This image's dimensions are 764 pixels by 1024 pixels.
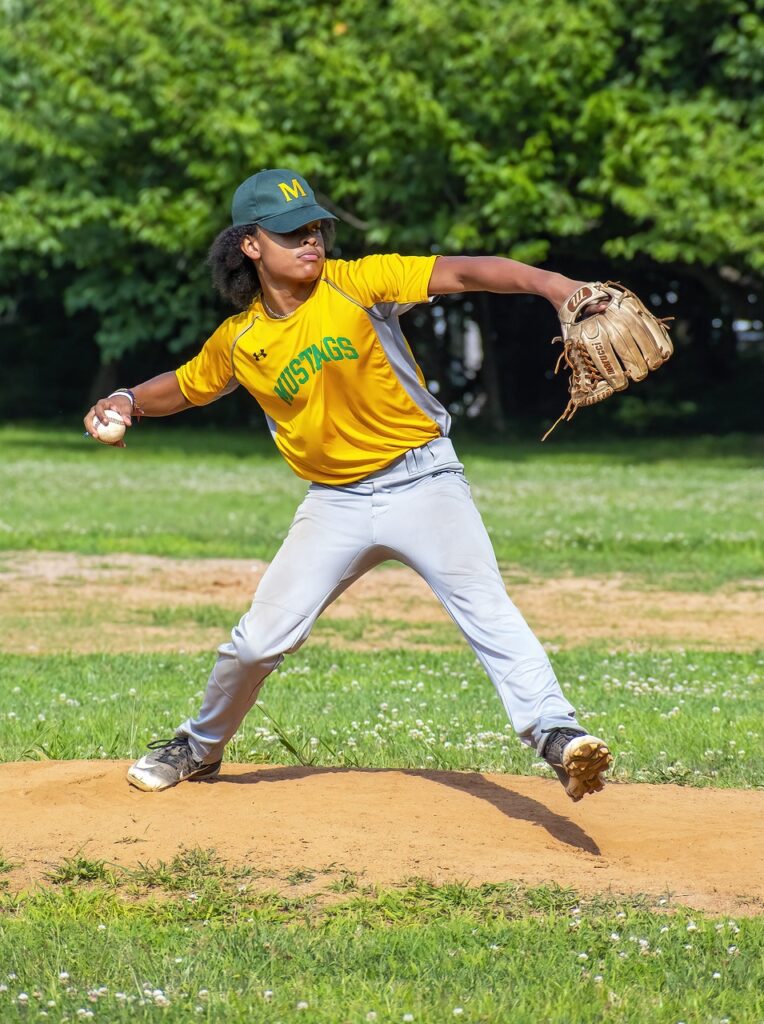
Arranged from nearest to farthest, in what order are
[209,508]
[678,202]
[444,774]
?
[444,774], [209,508], [678,202]

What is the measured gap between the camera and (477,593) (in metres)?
5.25

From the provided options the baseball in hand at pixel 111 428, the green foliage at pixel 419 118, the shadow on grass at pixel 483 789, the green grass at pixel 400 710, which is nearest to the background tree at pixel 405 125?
the green foliage at pixel 419 118

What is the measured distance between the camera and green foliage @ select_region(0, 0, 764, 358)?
914 inches

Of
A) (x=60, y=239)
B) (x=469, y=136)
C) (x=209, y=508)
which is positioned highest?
(x=469, y=136)

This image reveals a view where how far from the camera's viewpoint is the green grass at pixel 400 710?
6617mm

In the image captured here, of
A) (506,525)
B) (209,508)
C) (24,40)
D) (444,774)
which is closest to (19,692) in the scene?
(444,774)

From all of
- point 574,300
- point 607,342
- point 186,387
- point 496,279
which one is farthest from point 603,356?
point 186,387

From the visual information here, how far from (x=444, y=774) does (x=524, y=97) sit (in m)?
19.2

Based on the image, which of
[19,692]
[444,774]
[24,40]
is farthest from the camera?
[24,40]

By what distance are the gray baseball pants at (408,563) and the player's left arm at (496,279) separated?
640mm

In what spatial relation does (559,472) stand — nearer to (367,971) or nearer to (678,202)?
(678,202)

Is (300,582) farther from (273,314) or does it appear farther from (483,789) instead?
(483,789)

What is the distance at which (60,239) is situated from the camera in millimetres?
27984

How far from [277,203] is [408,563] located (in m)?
1.32
